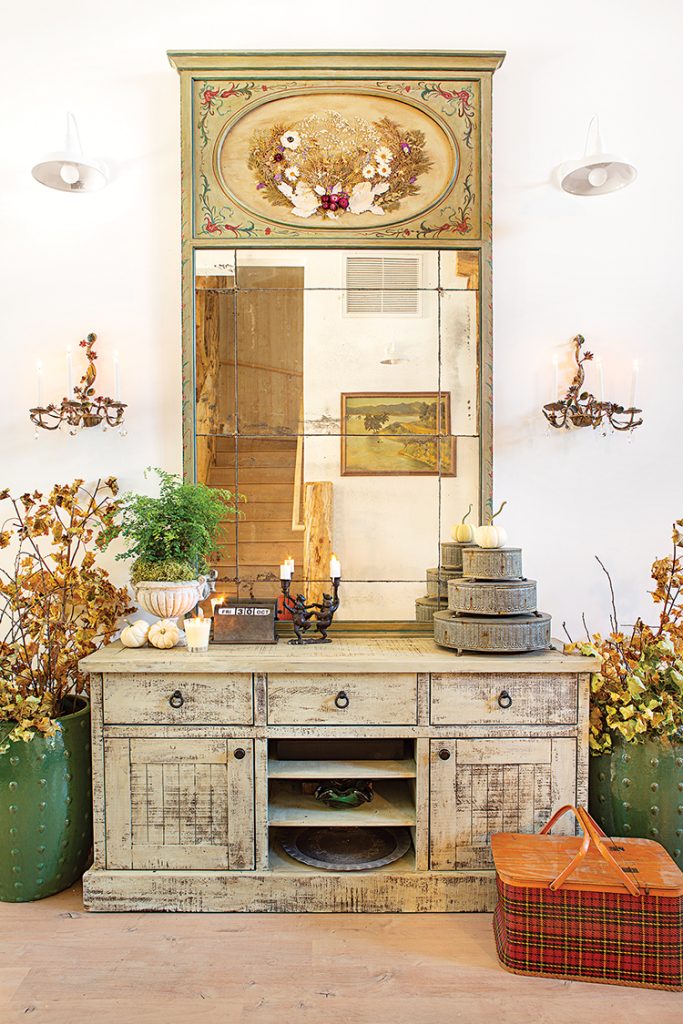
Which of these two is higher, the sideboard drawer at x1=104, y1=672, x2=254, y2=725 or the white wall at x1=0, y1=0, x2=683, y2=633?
the white wall at x1=0, y1=0, x2=683, y2=633

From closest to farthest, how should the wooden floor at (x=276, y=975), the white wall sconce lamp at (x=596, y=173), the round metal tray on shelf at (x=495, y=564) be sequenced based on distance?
the wooden floor at (x=276, y=975) → the round metal tray on shelf at (x=495, y=564) → the white wall sconce lamp at (x=596, y=173)

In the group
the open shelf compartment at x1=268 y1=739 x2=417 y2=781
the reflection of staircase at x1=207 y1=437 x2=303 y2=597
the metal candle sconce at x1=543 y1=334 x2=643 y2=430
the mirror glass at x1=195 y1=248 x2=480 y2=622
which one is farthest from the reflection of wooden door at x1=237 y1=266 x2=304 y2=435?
the open shelf compartment at x1=268 y1=739 x2=417 y2=781

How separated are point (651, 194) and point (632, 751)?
2.20 meters

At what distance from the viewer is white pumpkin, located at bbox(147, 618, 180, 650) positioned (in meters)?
2.39

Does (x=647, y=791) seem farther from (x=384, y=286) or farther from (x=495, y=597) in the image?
(x=384, y=286)

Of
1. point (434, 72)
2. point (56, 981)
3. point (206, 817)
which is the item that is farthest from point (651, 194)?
point (56, 981)

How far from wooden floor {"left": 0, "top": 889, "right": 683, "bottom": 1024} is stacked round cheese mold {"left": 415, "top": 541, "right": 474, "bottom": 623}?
1.05 meters

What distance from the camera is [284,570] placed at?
256 cm

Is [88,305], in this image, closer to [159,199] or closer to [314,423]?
[159,199]

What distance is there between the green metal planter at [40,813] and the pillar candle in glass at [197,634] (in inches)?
20.4

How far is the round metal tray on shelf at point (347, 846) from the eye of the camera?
7.55ft

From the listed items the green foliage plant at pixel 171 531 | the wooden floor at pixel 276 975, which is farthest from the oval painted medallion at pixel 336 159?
the wooden floor at pixel 276 975

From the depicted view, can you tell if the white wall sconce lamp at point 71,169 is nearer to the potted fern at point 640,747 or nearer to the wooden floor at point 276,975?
the potted fern at point 640,747

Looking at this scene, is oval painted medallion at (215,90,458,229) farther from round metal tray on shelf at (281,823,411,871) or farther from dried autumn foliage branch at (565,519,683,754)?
round metal tray on shelf at (281,823,411,871)
